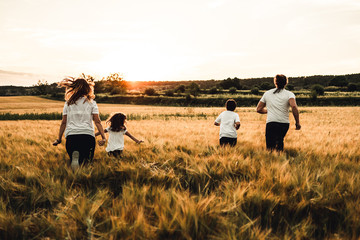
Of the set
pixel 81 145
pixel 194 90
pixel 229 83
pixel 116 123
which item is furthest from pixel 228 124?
pixel 229 83

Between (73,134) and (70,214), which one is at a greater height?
(73,134)

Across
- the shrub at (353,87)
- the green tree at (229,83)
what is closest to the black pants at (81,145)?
the shrub at (353,87)

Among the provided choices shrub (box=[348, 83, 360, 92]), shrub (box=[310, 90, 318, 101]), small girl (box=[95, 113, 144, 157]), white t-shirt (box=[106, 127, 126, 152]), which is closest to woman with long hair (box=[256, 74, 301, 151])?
small girl (box=[95, 113, 144, 157])

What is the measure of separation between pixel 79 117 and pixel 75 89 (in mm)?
521

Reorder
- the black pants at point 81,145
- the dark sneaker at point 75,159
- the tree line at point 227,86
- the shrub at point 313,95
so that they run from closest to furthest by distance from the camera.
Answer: the dark sneaker at point 75,159 < the black pants at point 81,145 < the shrub at point 313,95 < the tree line at point 227,86

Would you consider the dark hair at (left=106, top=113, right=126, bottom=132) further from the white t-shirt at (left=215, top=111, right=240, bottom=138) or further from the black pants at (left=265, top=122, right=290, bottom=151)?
the black pants at (left=265, top=122, right=290, bottom=151)

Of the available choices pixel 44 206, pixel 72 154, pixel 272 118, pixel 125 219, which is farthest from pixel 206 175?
pixel 272 118

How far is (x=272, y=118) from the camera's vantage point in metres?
5.16

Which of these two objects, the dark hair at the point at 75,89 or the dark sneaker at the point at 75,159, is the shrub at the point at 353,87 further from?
the dark sneaker at the point at 75,159

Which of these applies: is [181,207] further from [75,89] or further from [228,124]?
[228,124]

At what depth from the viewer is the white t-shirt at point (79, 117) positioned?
3.96 metres

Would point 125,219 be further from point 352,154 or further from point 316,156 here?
point 352,154

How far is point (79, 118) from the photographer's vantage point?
3992 mm

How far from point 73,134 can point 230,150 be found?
9.58ft
